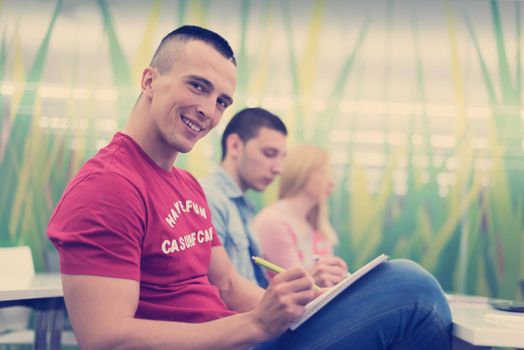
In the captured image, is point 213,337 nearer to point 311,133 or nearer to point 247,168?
point 247,168

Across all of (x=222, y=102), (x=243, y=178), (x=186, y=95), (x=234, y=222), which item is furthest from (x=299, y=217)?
(x=186, y=95)

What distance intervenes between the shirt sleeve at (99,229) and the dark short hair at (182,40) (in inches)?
14.3

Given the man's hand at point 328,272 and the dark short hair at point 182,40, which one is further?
the man's hand at point 328,272

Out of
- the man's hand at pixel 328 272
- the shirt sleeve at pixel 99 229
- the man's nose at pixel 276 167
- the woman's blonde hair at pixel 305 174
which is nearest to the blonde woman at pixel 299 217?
the woman's blonde hair at pixel 305 174

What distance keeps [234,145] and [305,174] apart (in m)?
0.59

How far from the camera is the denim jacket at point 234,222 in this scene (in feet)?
7.09

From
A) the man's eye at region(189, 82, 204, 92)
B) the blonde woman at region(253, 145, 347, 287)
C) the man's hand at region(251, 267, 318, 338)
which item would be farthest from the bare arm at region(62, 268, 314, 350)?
the blonde woman at region(253, 145, 347, 287)

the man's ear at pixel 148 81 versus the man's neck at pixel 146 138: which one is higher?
the man's ear at pixel 148 81

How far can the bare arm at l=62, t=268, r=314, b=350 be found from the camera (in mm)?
1025

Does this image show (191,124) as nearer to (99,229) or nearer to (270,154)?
(99,229)

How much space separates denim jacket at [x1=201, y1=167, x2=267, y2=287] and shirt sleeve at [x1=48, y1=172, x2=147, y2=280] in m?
1.03

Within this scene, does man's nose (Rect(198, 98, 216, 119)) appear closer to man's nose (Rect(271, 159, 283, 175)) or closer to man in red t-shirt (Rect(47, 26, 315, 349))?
man in red t-shirt (Rect(47, 26, 315, 349))

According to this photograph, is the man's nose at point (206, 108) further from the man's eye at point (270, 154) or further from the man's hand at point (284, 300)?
the man's eye at point (270, 154)

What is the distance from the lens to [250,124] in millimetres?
2785
